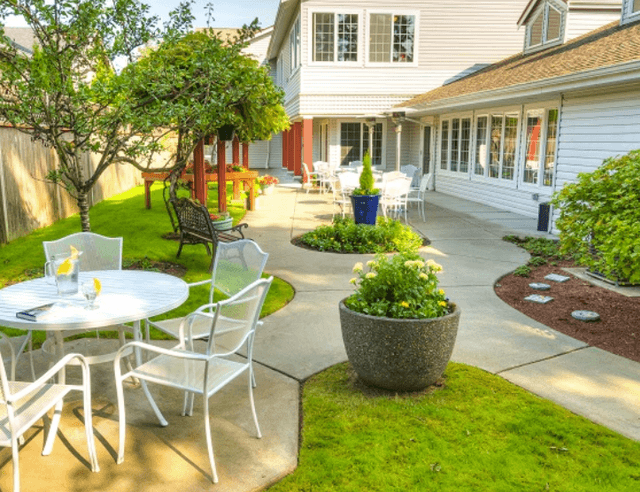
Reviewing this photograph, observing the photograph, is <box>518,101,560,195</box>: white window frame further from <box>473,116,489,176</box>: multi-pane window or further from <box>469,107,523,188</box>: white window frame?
<box>473,116,489,176</box>: multi-pane window

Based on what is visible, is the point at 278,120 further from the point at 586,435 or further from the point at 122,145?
the point at 586,435

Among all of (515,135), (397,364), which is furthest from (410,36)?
(397,364)

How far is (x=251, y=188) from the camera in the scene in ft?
44.4

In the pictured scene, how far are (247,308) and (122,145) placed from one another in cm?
380

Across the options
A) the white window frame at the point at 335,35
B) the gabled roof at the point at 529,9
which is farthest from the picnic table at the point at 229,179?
the gabled roof at the point at 529,9

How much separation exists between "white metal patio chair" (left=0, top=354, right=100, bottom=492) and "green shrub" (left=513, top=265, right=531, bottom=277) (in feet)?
18.9

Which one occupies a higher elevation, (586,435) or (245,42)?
(245,42)

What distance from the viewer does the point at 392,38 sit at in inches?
744

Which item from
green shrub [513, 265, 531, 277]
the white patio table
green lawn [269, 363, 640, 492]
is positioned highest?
the white patio table

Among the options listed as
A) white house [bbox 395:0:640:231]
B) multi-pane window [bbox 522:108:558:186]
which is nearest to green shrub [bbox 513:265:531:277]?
white house [bbox 395:0:640:231]

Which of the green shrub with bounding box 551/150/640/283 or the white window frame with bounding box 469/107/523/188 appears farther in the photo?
the white window frame with bounding box 469/107/523/188

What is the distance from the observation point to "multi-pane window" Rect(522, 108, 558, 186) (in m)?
11.5

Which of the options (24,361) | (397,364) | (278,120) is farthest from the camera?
(278,120)

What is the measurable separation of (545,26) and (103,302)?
15006 millimetres
